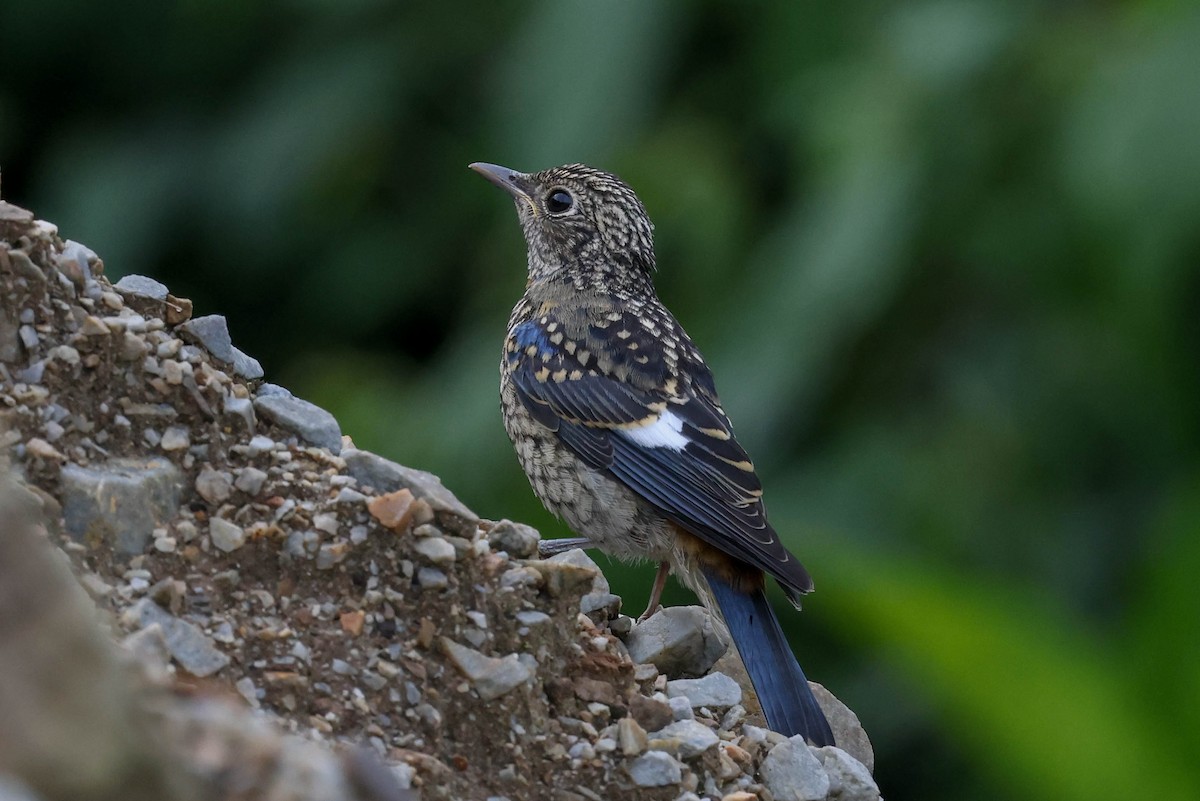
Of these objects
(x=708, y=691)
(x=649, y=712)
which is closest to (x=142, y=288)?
(x=649, y=712)

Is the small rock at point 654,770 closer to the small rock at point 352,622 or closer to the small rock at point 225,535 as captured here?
the small rock at point 352,622

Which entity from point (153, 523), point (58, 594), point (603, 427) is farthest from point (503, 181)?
point (58, 594)

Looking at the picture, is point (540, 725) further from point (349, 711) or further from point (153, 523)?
point (153, 523)

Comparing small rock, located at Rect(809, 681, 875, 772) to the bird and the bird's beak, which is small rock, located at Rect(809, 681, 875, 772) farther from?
the bird's beak

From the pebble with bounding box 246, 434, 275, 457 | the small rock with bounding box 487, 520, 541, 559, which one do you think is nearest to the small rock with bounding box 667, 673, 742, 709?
the small rock with bounding box 487, 520, 541, 559

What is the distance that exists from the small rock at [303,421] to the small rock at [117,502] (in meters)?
0.39

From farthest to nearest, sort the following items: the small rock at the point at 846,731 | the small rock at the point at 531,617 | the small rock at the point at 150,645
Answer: the small rock at the point at 846,731, the small rock at the point at 531,617, the small rock at the point at 150,645

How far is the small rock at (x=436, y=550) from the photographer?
3080 mm

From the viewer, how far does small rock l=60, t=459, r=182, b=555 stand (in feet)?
9.21

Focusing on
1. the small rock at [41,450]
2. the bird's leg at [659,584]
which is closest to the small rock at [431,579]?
the small rock at [41,450]

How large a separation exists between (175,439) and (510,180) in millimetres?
2785

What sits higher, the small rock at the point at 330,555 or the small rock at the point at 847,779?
the small rock at the point at 330,555

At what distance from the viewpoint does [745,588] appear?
4316mm

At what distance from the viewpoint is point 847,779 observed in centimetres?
347
